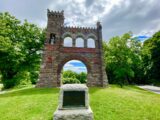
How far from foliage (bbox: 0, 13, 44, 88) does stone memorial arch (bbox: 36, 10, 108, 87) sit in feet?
17.9

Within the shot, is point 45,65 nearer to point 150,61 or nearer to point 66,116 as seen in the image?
point 66,116

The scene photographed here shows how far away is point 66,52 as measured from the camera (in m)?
19.8

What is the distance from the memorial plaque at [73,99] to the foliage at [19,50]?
670 inches

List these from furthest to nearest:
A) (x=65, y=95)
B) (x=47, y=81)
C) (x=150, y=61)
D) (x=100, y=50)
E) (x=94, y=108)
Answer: (x=150, y=61)
(x=100, y=50)
(x=47, y=81)
(x=94, y=108)
(x=65, y=95)

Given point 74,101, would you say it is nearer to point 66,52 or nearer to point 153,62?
point 66,52

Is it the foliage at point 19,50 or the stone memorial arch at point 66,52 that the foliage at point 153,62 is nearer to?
the stone memorial arch at point 66,52

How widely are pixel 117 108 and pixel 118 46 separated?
17.6m

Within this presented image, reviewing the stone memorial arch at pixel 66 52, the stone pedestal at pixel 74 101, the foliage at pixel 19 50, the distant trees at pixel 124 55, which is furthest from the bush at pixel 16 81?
the stone pedestal at pixel 74 101

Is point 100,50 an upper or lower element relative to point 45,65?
upper

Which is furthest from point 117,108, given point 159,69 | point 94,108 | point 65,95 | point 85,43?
point 159,69

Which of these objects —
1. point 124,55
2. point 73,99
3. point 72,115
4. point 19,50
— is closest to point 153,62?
point 124,55

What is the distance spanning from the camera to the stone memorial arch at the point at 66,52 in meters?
18.8

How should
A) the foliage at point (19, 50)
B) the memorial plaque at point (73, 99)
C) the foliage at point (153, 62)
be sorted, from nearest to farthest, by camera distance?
1. the memorial plaque at point (73, 99)
2. the foliage at point (19, 50)
3. the foliage at point (153, 62)

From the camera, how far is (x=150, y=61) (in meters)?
36.7
